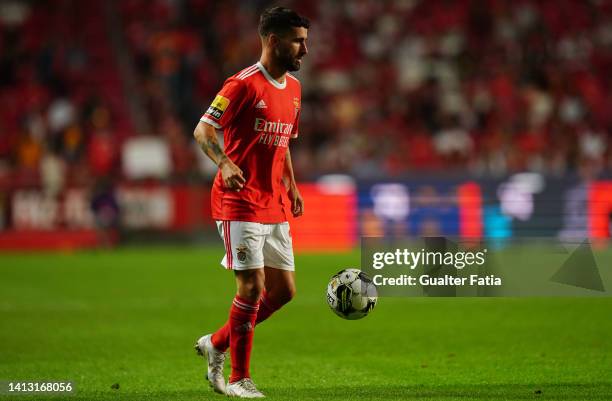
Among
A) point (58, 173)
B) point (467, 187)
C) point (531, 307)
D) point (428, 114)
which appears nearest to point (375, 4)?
point (428, 114)

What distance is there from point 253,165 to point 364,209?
46.0 ft

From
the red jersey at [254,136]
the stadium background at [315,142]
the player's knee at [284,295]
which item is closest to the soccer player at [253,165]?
the red jersey at [254,136]

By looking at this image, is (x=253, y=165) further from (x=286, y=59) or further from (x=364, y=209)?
(x=364, y=209)

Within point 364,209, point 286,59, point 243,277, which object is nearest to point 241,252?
point 243,277

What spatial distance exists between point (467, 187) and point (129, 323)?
10848mm

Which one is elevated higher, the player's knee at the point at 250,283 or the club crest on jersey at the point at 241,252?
the club crest on jersey at the point at 241,252

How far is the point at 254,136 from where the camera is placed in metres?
6.98

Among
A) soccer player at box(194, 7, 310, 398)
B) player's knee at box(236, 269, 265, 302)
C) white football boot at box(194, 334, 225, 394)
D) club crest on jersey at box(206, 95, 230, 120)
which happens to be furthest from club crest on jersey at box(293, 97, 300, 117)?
white football boot at box(194, 334, 225, 394)

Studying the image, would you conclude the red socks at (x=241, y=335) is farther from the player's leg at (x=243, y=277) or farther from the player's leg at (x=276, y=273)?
the player's leg at (x=276, y=273)

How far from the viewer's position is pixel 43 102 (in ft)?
80.1

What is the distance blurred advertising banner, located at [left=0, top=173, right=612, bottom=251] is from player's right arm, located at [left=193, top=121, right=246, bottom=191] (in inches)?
495

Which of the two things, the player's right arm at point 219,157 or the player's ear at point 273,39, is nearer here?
the player's right arm at point 219,157

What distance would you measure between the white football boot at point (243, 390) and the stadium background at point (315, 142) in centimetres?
466

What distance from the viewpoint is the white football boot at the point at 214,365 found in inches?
280
